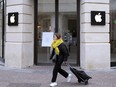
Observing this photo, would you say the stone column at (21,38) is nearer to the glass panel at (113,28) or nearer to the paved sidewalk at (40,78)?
the paved sidewalk at (40,78)

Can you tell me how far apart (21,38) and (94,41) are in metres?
3.54

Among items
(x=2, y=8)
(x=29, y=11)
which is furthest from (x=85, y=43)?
(x=2, y=8)

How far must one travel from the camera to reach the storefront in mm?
13945

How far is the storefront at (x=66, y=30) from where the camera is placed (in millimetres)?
13945

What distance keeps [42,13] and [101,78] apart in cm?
550

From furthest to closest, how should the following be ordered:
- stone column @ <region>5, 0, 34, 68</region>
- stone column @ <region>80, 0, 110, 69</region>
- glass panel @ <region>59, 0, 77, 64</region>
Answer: glass panel @ <region>59, 0, 77, 64</region>, stone column @ <region>5, 0, 34, 68</region>, stone column @ <region>80, 0, 110, 69</region>

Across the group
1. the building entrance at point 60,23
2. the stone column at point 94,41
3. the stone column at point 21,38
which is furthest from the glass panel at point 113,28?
the stone column at point 21,38

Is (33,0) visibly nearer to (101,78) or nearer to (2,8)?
(2,8)

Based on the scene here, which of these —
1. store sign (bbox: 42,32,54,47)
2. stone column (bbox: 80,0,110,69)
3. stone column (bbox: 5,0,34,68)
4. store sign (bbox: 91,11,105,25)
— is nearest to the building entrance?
store sign (bbox: 42,32,54,47)

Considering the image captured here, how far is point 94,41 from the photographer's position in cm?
1395

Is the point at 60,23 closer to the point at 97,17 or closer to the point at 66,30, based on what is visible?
the point at 66,30

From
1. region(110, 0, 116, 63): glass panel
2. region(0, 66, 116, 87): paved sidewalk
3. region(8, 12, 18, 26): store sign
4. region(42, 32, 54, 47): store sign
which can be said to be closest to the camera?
region(0, 66, 116, 87): paved sidewalk

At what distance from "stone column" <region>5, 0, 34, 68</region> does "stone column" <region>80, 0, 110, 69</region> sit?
9.21 ft

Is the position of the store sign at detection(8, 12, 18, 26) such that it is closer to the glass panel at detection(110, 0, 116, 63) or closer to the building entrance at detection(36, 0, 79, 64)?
the building entrance at detection(36, 0, 79, 64)
